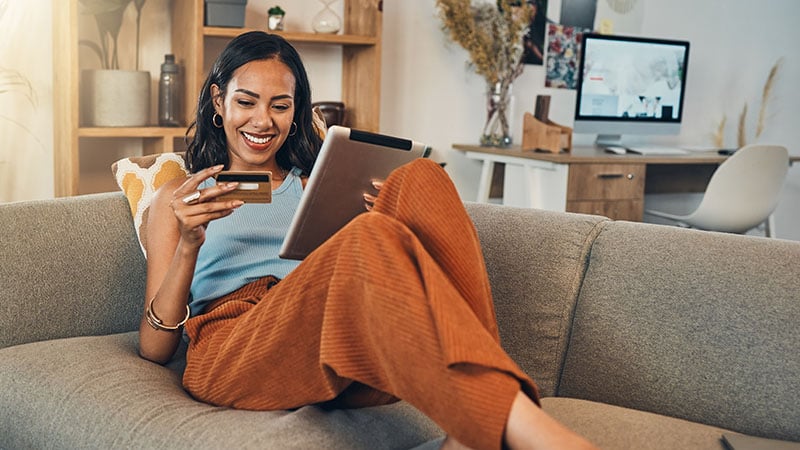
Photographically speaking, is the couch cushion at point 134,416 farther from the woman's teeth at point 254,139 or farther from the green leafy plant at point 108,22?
the green leafy plant at point 108,22

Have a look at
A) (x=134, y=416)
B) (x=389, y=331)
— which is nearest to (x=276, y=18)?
(x=134, y=416)

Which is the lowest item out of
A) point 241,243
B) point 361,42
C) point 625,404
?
point 625,404

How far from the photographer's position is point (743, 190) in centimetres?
370

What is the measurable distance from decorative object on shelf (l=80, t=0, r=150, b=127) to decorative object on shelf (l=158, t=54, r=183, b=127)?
5 cm

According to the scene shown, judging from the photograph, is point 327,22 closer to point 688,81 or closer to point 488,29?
point 488,29

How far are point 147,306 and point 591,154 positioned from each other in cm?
251

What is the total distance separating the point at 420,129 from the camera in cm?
399

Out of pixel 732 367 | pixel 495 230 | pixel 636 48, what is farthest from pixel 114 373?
pixel 636 48

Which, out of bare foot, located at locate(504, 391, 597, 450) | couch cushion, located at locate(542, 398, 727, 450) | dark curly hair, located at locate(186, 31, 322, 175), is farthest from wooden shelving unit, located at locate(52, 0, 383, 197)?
bare foot, located at locate(504, 391, 597, 450)

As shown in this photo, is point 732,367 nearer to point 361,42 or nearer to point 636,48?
point 361,42

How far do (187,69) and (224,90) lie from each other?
4.28 ft

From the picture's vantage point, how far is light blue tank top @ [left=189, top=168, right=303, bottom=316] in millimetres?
1708

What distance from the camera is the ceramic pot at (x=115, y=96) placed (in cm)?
293

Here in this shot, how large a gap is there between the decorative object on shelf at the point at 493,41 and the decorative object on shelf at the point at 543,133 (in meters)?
0.22
